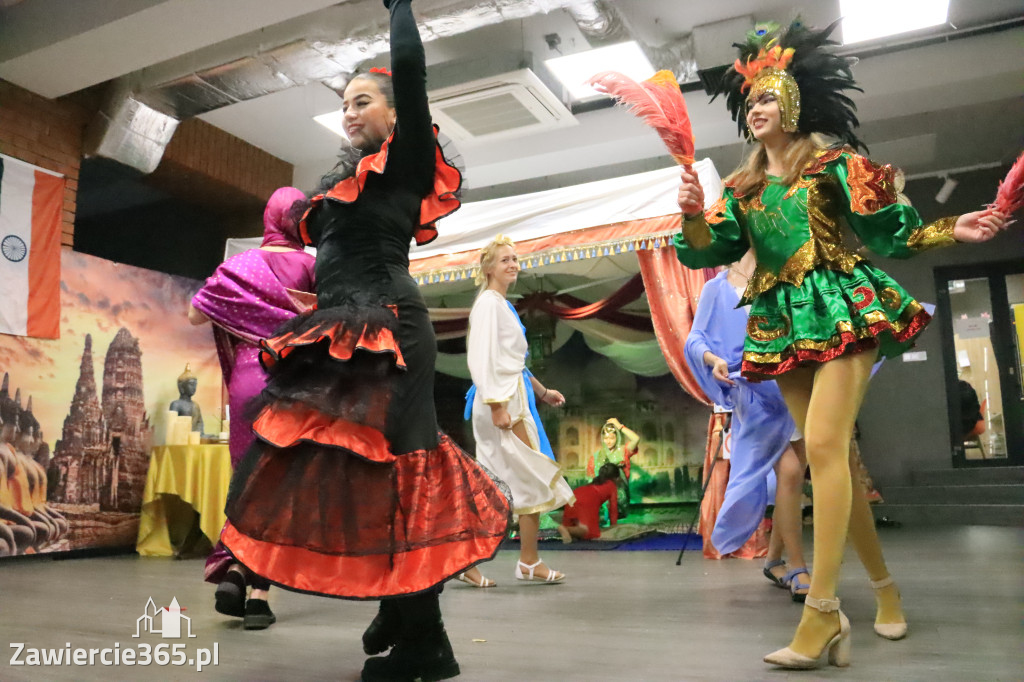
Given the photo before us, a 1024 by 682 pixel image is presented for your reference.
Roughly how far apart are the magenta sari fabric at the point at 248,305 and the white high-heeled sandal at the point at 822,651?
70.1 inches

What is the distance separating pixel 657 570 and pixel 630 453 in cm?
455

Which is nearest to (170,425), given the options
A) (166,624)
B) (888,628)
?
(166,624)

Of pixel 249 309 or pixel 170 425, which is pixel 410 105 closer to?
pixel 249 309

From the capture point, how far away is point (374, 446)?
1.58 m

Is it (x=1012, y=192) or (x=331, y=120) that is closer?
(x=1012, y=192)

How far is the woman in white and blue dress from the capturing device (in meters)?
3.73

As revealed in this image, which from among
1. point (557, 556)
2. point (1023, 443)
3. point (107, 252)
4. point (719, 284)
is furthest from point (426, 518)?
point (1023, 443)

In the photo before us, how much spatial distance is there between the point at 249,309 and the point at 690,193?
1572 mm

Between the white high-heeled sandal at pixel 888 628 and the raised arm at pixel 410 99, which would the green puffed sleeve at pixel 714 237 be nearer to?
the raised arm at pixel 410 99

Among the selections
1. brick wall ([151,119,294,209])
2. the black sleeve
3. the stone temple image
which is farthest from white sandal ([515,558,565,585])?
brick wall ([151,119,294,209])

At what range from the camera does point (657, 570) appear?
168 inches

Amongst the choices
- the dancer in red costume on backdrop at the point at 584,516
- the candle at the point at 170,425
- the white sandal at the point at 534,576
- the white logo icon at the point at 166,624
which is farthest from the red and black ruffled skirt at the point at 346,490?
the candle at the point at 170,425

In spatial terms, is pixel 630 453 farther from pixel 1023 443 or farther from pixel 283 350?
pixel 283 350

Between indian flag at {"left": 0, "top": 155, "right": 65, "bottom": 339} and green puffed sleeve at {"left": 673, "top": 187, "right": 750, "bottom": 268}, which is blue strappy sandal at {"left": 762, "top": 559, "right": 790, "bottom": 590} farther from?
indian flag at {"left": 0, "top": 155, "right": 65, "bottom": 339}
